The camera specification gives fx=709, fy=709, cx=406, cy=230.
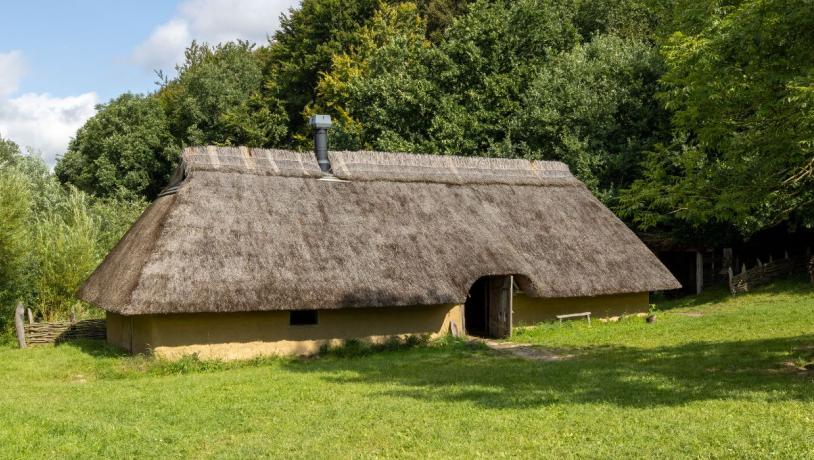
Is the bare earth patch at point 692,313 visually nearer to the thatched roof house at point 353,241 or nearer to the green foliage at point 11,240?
the thatched roof house at point 353,241

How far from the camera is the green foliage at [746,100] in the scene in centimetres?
1085

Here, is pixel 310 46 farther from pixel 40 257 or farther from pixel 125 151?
pixel 40 257

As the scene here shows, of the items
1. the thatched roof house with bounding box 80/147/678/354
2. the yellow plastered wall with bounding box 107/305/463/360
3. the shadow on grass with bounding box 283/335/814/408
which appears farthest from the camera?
the thatched roof house with bounding box 80/147/678/354

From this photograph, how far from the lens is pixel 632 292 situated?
20.8m

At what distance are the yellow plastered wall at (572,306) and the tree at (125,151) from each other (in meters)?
26.1

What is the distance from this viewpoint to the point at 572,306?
806 inches

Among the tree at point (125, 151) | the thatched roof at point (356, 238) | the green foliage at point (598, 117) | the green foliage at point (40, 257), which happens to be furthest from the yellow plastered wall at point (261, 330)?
the tree at point (125, 151)

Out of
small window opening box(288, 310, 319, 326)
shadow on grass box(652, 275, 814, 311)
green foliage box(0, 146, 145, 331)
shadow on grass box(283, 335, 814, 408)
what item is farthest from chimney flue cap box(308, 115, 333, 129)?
shadow on grass box(652, 275, 814, 311)

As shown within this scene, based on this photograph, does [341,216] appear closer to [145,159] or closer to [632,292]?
[632,292]

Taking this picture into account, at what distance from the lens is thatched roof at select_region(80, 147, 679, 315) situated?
1571 cm

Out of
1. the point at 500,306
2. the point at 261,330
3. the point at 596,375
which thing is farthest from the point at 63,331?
the point at 596,375

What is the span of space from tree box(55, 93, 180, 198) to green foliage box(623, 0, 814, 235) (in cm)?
3193

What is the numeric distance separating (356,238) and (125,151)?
26.5m

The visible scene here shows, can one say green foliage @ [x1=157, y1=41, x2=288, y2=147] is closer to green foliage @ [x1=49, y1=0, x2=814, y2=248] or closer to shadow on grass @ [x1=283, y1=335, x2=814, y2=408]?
green foliage @ [x1=49, y1=0, x2=814, y2=248]
